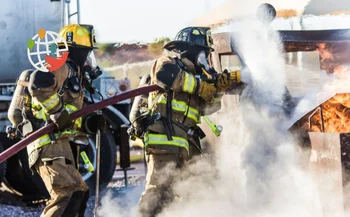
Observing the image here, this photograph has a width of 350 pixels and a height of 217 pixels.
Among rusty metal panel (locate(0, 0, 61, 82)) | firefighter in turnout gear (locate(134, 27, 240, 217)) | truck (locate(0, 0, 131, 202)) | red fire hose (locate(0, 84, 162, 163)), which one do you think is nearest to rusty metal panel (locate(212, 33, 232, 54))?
firefighter in turnout gear (locate(134, 27, 240, 217))

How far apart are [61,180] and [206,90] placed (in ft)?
4.12

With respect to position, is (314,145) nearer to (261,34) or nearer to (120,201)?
(261,34)

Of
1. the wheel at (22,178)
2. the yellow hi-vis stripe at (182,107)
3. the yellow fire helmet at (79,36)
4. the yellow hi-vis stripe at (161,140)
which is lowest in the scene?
the wheel at (22,178)

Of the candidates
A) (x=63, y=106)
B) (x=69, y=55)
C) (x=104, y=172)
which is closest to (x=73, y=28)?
(x=69, y=55)

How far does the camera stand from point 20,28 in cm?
905

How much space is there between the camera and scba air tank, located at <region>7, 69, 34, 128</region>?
18.0ft

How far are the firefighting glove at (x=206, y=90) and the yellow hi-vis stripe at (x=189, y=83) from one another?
0.08 metres

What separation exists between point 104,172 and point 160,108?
3.44 m

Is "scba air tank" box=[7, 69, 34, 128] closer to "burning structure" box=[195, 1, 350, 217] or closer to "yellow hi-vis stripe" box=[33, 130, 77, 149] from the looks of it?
"yellow hi-vis stripe" box=[33, 130, 77, 149]

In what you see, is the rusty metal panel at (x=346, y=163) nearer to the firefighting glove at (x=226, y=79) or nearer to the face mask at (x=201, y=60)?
the firefighting glove at (x=226, y=79)

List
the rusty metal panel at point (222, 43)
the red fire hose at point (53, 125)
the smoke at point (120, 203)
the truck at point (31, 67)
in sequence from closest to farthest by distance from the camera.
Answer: the red fire hose at point (53, 125) → the rusty metal panel at point (222, 43) → the smoke at point (120, 203) → the truck at point (31, 67)

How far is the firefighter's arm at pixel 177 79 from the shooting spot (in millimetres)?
5277

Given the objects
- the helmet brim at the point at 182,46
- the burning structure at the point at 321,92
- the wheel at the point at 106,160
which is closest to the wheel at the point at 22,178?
the wheel at the point at 106,160

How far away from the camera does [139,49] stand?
928 cm
